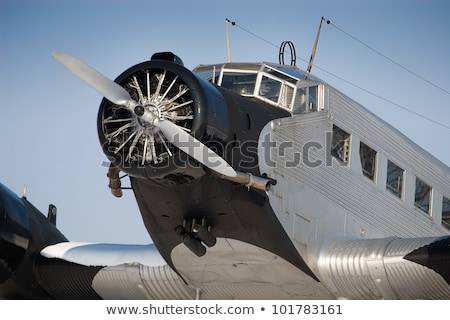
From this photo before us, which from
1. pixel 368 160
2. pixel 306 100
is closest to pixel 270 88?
pixel 306 100

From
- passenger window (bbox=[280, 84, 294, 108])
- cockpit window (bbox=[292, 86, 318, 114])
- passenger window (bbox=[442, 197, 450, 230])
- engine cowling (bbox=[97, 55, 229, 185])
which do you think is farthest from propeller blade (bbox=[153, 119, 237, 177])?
passenger window (bbox=[442, 197, 450, 230])

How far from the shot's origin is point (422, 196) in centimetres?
1711

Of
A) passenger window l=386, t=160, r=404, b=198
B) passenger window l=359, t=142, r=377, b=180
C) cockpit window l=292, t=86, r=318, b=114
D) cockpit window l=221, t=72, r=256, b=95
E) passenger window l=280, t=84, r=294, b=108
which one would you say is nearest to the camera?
cockpit window l=221, t=72, r=256, b=95

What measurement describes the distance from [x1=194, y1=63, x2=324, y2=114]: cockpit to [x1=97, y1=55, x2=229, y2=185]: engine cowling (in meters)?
1.57

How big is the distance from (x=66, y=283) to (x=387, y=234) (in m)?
5.64

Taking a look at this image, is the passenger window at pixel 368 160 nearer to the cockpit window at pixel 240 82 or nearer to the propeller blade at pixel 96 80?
the cockpit window at pixel 240 82

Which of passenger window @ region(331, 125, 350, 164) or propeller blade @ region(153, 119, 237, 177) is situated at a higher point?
passenger window @ region(331, 125, 350, 164)

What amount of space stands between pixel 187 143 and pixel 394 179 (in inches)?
209

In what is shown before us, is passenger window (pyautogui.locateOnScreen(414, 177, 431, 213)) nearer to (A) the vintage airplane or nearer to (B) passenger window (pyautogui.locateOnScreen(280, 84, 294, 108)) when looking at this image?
(A) the vintage airplane

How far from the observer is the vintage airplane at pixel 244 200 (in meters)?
12.7

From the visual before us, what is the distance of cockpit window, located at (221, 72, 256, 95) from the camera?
1441cm

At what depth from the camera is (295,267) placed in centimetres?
1412

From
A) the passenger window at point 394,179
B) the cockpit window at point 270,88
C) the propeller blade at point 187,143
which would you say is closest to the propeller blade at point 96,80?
the propeller blade at point 187,143

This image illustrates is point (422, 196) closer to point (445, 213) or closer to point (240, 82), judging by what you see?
point (445, 213)
